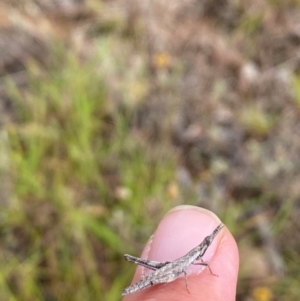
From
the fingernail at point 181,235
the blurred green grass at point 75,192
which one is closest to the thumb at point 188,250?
the fingernail at point 181,235

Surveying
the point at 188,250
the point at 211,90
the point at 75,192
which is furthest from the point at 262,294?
the point at 211,90

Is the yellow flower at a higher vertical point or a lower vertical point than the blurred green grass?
lower

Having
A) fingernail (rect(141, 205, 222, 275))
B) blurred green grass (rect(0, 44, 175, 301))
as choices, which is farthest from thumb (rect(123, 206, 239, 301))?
blurred green grass (rect(0, 44, 175, 301))

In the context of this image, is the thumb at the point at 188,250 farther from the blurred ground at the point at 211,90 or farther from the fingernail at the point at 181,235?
the blurred ground at the point at 211,90

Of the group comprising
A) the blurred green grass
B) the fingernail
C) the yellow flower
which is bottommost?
the yellow flower

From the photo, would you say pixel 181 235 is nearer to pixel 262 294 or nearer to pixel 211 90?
pixel 262 294

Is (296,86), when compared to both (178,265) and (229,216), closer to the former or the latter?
(229,216)

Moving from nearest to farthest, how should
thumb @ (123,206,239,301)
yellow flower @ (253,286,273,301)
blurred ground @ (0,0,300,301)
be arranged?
thumb @ (123,206,239,301), yellow flower @ (253,286,273,301), blurred ground @ (0,0,300,301)

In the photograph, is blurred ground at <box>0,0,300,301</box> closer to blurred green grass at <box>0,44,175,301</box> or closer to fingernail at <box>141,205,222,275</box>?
blurred green grass at <box>0,44,175,301</box>
